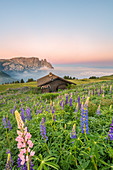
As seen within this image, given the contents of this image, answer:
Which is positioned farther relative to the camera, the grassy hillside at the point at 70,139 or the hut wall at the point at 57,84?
the hut wall at the point at 57,84

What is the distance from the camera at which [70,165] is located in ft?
10.3

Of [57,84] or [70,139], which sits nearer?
[70,139]

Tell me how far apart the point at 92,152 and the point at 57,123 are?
2.62 metres

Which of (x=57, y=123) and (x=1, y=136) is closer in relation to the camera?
(x=57, y=123)

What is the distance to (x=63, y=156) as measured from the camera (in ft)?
10.7

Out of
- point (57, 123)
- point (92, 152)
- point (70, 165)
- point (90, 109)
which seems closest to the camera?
point (92, 152)

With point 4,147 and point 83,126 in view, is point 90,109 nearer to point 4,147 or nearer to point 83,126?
point 83,126

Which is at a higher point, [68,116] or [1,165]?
[68,116]

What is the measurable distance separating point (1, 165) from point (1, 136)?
2.48 meters

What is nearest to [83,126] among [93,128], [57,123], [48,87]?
[93,128]

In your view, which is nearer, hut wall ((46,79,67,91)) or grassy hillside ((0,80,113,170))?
grassy hillside ((0,80,113,170))

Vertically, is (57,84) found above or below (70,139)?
below

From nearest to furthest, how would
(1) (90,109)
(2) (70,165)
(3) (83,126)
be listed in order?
(3) (83,126), (2) (70,165), (1) (90,109)

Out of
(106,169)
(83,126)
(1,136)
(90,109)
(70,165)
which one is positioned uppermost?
(83,126)
